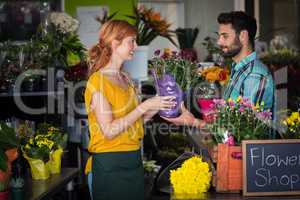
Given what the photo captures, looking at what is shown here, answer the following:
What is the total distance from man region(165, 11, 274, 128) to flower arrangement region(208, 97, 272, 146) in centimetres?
22

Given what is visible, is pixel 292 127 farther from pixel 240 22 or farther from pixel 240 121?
pixel 240 22

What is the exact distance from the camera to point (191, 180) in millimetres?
2275

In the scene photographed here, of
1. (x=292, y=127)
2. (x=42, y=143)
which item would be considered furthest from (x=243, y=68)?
(x=42, y=143)

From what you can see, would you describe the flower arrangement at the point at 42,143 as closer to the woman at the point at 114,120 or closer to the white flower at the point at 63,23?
the woman at the point at 114,120

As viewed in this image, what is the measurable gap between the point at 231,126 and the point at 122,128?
505 millimetres

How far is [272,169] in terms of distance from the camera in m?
2.30

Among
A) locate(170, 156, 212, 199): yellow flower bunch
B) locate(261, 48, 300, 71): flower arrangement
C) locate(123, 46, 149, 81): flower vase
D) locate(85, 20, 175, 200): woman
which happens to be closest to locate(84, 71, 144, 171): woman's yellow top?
locate(85, 20, 175, 200): woman

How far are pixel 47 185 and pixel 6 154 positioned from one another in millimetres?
389

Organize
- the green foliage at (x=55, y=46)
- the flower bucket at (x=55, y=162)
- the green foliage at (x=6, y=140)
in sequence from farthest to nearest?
the green foliage at (x=55, y=46), the flower bucket at (x=55, y=162), the green foliage at (x=6, y=140)

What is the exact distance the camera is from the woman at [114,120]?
2467 mm

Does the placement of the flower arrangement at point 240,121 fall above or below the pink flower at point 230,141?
above

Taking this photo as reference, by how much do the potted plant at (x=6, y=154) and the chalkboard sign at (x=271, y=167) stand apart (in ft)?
3.45

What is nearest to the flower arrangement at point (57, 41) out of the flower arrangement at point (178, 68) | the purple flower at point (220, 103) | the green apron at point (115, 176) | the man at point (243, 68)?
the man at point (243, 68)

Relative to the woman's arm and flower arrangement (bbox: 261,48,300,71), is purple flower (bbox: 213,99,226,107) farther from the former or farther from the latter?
flower arrangement (bbox: 261,48,300,71)
